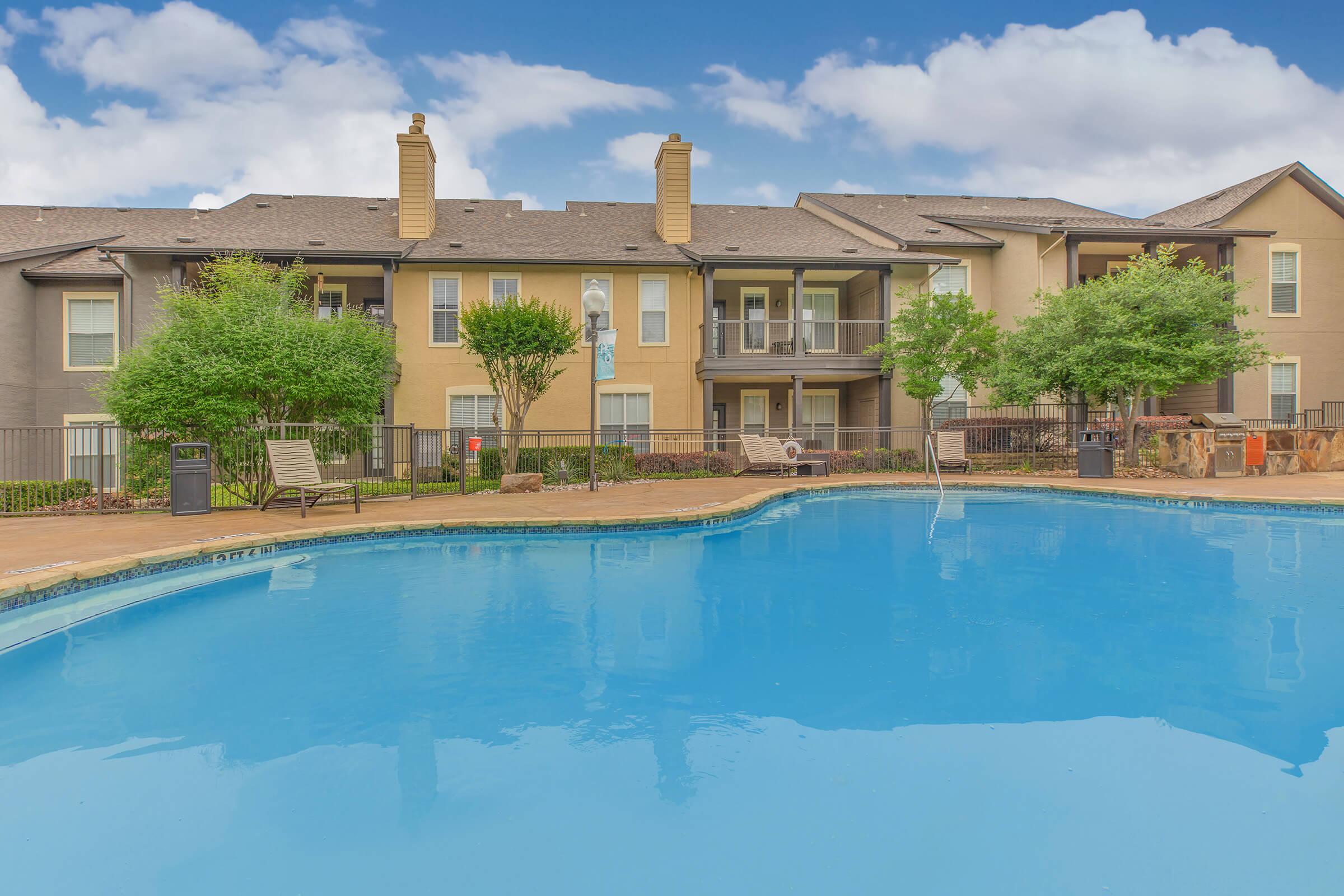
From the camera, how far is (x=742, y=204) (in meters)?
23.2

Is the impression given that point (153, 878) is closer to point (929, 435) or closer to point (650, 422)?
point (929, 435)

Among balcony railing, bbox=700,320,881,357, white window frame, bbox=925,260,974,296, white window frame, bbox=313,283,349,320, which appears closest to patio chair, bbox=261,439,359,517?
white window frame, bbox=313,283,349,320

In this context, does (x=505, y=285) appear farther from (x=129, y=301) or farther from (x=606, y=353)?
(x=129, y=301)

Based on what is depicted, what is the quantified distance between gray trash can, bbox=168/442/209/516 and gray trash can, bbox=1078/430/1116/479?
52.9 ft

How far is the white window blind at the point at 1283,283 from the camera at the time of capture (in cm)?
1917

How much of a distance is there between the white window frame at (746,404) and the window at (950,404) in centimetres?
493

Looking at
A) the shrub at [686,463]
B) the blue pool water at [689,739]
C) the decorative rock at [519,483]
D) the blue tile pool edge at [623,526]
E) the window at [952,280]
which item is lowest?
the blue pool water at [689,739]

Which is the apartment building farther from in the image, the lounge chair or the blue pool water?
the blue pool water

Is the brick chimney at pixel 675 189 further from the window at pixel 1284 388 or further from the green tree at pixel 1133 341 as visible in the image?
the window at pixel 1284 388

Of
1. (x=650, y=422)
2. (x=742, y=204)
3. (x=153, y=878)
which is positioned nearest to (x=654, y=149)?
(x=742, y=204)

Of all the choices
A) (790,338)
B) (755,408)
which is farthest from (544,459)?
(790,338)

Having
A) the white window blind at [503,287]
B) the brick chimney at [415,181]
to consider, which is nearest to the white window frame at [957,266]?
the white window blind at [503,287]

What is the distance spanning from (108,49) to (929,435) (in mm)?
22648

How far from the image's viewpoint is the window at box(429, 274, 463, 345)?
60.6 ft
